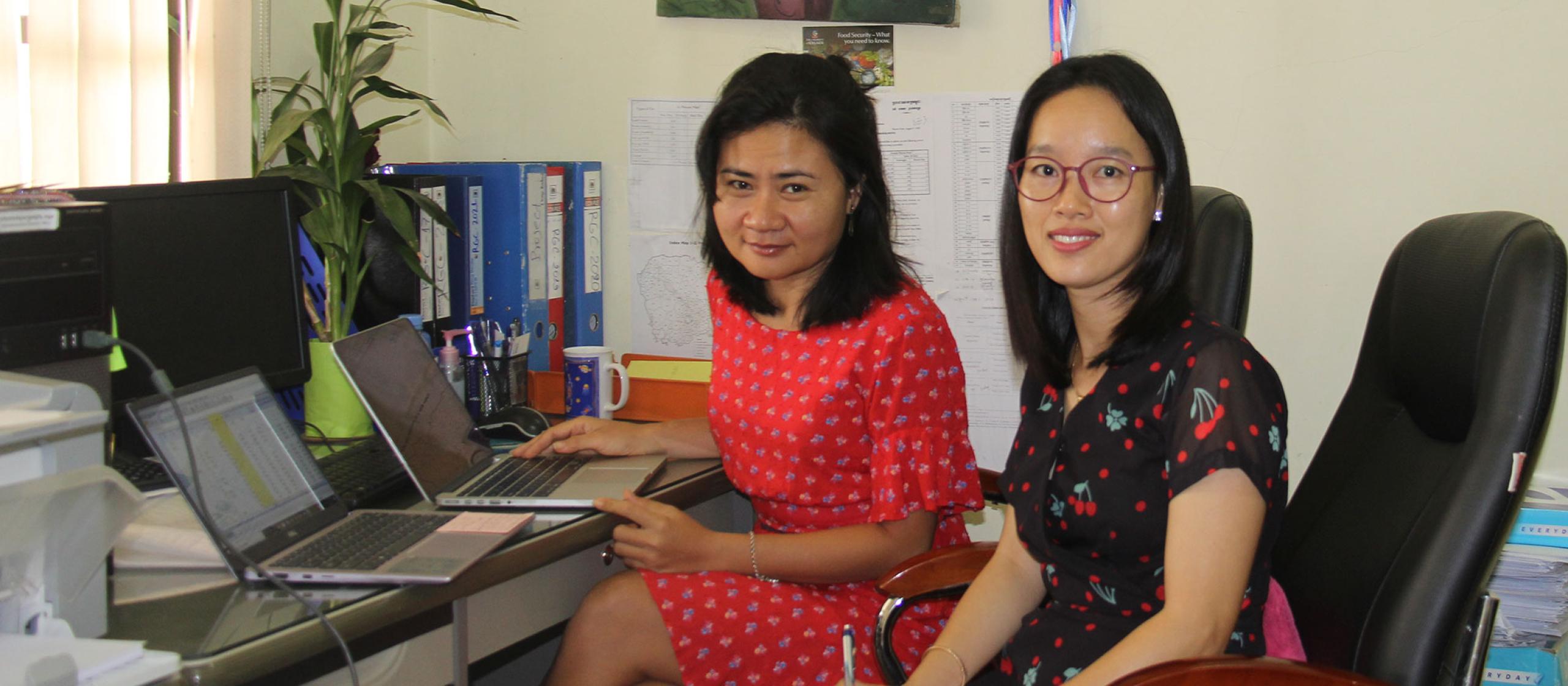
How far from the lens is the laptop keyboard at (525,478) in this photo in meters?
1.49

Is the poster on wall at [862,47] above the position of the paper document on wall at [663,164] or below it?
above

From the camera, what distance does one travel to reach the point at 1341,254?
1.94 meters

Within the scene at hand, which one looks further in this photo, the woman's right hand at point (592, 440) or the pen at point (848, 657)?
the woman's right hand at point (592, 440)

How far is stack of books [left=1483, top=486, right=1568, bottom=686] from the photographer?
1.74 meters

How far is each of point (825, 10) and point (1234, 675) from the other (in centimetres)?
151

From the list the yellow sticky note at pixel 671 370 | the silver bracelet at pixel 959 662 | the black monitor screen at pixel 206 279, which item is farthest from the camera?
the yellow sticky note at pixel 671 370

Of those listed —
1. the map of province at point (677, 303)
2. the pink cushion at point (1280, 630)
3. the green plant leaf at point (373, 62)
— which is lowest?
the pink cushion at point (1280, 630)

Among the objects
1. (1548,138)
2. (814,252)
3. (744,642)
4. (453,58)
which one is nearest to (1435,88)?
(1548,138)

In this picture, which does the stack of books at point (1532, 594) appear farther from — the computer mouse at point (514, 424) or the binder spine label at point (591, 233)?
the binder spine label at point (591, 233)

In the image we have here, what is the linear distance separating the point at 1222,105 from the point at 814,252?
825 millimetres

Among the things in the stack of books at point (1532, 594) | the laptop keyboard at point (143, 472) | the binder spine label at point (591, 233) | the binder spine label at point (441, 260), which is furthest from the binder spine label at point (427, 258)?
the stack of books at point (1532, 594)

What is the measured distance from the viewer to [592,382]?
202cm

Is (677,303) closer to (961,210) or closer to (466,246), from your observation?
(466,246)

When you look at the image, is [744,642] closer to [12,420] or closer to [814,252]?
[814,252]
